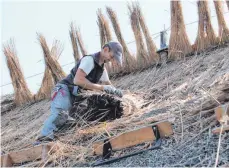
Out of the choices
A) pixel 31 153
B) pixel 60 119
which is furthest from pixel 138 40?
pixel 31 153

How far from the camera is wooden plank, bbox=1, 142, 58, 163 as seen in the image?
8.02ft

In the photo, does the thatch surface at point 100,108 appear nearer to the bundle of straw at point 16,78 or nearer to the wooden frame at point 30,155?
the wooden frame at point 30,155

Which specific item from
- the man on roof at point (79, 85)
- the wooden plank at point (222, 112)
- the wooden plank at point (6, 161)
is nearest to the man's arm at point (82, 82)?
the man on roof at point (79, 85)

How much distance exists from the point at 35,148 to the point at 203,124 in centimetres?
117

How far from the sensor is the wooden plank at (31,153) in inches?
96.3

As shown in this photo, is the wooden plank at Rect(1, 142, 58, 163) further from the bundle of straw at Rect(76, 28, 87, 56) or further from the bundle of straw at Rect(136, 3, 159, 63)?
the bundle of straw at Rect(76, 28, 87, 56)

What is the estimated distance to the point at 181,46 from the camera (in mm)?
5020

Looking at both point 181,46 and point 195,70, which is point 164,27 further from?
point 195,70

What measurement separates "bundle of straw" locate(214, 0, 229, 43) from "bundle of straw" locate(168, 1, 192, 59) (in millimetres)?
435

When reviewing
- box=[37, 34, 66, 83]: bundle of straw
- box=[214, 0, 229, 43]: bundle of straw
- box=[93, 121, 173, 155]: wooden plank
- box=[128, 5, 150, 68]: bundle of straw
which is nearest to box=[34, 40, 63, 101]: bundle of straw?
box=[37, 34, 66, 83]: bundle of straw

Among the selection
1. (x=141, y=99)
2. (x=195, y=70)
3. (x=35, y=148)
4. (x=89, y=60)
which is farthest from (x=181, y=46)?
(x=35, y=148)

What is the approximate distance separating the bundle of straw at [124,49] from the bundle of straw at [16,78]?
180 centimetres

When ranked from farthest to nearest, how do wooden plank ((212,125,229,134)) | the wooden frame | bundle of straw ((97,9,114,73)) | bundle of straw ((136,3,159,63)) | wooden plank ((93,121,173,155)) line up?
bundle of straw ((97,9,114,73)) < bundle of straw ((136,3,159,63)) < the wooden frame < wooden plank ((93,121,173,155)) < wooden plank ((212,125,229,134))

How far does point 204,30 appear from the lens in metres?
4.92
